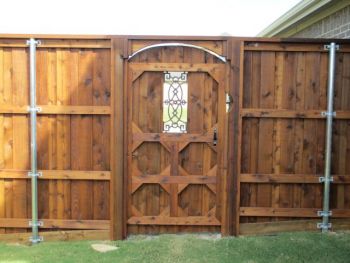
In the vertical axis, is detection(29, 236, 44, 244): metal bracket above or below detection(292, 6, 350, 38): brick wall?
below

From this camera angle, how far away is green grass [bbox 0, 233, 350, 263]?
3809mm

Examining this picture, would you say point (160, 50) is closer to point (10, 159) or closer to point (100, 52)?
point (100, 52)

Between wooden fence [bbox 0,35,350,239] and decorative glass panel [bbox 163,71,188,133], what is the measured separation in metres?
0.13

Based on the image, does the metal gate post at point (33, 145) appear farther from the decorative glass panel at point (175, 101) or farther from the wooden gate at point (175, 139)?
the decorative glass panel at point (175, 101)

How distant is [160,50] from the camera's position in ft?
14.0

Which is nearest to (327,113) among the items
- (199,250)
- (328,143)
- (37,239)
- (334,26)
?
(328,143)

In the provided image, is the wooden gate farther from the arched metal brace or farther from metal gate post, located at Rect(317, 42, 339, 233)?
metal gate post, located at Rect(317, 42, 339, 233)

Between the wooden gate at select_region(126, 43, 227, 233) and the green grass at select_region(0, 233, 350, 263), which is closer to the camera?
the green grass at select_region(0, 233, 350, 263)

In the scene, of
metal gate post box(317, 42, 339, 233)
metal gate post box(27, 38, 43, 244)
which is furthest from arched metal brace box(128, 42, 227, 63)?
metal gate post box(317, 42, 339, 233)

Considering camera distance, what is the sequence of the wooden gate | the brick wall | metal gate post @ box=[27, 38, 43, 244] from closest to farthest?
metal gate post @ box=[27, 38, 43, 244] < the wooden gate < the brick wall

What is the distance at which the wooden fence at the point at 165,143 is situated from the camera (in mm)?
4242

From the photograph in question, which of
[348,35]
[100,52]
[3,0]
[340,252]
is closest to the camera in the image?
[340,252]

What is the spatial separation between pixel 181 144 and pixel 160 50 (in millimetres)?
1055

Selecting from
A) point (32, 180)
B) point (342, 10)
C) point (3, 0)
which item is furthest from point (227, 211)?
point (3, 0)
